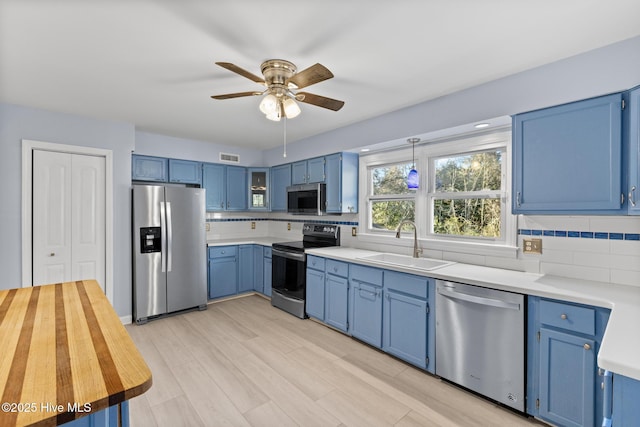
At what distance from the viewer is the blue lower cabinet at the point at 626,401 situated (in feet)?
3.31

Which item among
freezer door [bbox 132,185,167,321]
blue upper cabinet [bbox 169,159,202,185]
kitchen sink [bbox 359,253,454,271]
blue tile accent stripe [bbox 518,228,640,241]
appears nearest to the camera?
blue tile accent stripe [bbox 518,228,640,241]

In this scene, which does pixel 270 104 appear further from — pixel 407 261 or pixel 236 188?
pixel 236 188

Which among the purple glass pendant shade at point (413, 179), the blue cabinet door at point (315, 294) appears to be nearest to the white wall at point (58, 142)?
the blue cabinet door at point (315, 294)

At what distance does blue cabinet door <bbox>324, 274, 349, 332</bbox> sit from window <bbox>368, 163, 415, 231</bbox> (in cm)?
89

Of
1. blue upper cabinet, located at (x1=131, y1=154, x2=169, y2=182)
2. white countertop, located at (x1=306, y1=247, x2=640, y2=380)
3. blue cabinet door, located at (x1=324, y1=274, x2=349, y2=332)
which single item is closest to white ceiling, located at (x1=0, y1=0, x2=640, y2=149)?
blue upper cabinet, located at (x1=131, y1=154, x2=169, y2=182)

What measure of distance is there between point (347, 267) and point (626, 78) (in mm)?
2532

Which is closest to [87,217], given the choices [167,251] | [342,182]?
[167,251]

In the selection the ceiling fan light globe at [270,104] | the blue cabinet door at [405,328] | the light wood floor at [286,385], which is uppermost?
the ceiling fan light globe at [270,104]

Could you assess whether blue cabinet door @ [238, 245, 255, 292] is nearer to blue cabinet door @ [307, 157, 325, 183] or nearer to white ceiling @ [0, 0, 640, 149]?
blue cabinet door @ [307, 157, 325, 183]

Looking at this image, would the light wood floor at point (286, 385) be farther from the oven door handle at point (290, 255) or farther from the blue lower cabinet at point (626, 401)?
the blue lower cabinet at point (626, 401)

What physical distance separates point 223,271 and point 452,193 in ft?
10.9

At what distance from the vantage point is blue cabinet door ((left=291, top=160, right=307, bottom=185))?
429cm

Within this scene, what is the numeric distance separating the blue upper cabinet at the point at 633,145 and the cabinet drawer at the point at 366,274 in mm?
1783

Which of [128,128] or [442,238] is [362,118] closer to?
[442,238]
